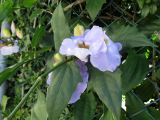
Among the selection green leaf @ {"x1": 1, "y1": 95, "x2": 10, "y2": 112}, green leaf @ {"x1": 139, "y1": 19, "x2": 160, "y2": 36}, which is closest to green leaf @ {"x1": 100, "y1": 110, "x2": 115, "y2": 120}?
green leaf @ {"x1": 139, "y1": 19, "x2": 160, "y2": 36}

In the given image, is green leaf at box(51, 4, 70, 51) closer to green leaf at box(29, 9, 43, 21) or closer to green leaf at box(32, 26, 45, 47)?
green leaf at box(32, 26, 45, 47)

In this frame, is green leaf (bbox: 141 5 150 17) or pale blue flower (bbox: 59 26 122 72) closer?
pale blue flower (bbox: 59 26 122 72)

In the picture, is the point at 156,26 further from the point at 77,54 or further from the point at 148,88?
the point at 77,54

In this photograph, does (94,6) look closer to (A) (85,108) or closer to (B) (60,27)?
(B) (60,27)

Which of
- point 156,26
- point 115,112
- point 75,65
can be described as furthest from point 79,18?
point 115,112

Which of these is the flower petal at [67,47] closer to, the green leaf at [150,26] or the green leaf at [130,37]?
the green leaf at [130,37]
